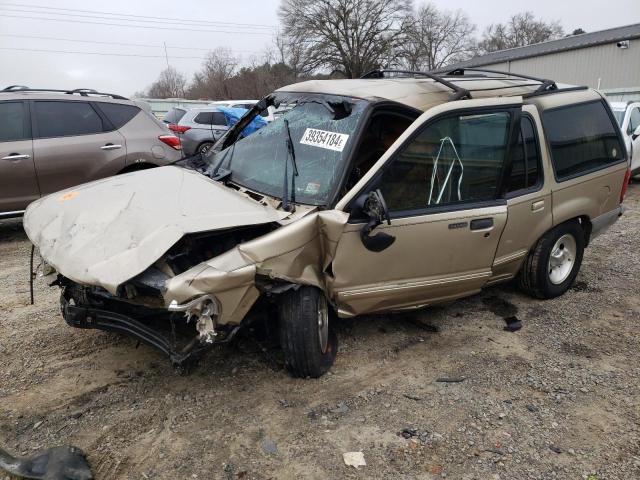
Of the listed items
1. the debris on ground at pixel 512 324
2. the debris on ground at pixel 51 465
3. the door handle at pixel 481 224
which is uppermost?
the door handle at pixel 481 224

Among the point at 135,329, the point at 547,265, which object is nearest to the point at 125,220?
the point at 135,329

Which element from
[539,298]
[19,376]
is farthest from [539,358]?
[19,376]

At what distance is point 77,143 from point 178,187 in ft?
12.7

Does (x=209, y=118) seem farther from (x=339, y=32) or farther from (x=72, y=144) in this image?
(x=339, y=32)

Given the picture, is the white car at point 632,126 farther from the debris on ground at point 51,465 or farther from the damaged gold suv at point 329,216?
the debris on ground at point 51,465

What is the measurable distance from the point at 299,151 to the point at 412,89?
102 centimetres

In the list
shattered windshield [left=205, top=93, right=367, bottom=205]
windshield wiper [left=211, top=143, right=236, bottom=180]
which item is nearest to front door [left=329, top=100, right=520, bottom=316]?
shattered windshield [left=205, top=93, right=367, bottom=205]

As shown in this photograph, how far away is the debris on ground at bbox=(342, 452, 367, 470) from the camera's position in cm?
270

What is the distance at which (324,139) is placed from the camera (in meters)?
3.59

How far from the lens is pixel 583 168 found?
15.0 ft

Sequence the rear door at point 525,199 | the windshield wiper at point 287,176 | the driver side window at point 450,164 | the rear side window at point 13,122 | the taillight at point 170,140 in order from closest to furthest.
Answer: the windshield wiper at point 287,176, the driver side window at point 450,164, the rear door at point 525,199, the rear side window at point 13,122, the taillight at point 170,140

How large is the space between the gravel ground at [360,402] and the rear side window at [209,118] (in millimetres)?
10259

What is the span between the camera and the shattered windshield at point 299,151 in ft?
11.3

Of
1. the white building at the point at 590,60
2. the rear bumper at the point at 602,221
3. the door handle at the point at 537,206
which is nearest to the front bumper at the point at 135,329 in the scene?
the door handle at the point at 537,206
